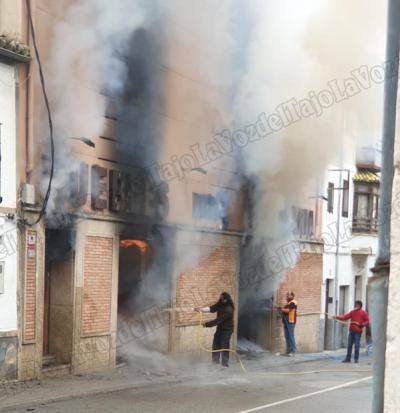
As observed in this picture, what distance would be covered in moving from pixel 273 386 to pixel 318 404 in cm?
208

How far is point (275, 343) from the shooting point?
21000 millimetres

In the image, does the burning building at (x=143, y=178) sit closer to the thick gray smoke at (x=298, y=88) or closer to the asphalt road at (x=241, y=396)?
the thick gray smoke at (x=298, y=88)

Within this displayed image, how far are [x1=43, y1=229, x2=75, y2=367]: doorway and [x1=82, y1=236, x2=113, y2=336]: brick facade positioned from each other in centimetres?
37

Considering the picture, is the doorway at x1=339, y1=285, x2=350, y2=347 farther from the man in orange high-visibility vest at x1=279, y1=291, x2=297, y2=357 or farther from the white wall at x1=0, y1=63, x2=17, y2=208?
the white wall at x1=0, y1=63, x2=17, y2=208

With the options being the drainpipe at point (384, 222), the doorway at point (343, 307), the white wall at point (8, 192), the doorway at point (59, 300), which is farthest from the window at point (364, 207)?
the drainpipe at point (384, 222)

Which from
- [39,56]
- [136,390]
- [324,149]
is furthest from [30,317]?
[324,149]

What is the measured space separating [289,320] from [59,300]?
25.4 ft

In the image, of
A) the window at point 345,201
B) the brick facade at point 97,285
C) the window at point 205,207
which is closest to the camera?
the brick facade at point 97,285

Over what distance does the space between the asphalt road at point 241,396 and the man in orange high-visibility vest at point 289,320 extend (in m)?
4.24

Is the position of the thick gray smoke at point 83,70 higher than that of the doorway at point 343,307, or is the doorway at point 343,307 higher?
the thick gray smoke at point 83,70

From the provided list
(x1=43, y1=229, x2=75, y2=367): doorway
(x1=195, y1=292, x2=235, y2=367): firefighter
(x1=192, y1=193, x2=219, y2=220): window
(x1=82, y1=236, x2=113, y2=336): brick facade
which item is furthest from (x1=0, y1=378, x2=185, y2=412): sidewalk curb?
(x1=192, y1=193, x2=219, y2=220): window

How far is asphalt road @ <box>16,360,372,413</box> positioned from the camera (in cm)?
1045

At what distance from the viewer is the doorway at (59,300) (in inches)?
523

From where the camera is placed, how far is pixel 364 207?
27.1m
